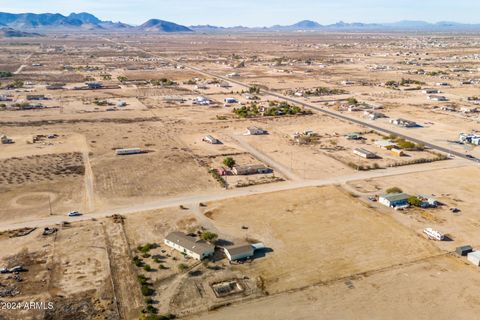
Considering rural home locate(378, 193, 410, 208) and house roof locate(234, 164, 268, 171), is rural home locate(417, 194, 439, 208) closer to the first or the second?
rural home locate(378, 193, 410, 208)

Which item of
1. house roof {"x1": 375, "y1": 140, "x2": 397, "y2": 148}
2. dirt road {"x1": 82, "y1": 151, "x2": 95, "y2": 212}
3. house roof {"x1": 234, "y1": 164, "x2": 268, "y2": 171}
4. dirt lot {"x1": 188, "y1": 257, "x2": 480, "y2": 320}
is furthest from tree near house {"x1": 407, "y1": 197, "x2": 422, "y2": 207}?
dirt road {"x1": 82, "y1": 151, "x2": 95, "y2": 212}

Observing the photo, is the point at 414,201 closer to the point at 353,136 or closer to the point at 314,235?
the point at 314,235

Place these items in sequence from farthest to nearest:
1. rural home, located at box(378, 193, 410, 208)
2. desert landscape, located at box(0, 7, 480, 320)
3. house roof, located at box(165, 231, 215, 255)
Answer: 1. rural home, located at box(378, 193, 410, 208)
2. house roof, located at box(165, 231, 215, 255)
3. desert landscape, located at box(0, 7, 480, 320)

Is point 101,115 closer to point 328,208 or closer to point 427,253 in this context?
point 328,208

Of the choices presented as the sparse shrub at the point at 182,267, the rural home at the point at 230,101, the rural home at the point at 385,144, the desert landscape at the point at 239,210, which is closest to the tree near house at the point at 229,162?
the desert landscape at the point at 239,210

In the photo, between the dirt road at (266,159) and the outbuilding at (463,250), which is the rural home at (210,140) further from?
the outbuilding at (463,250)
